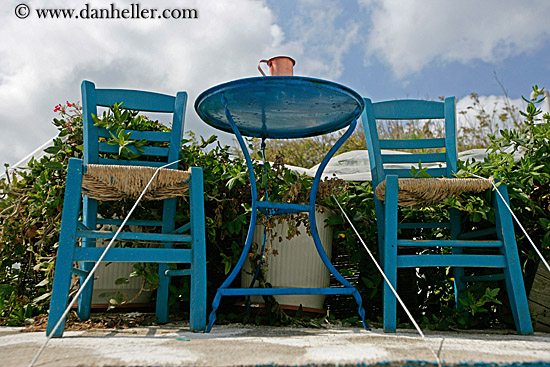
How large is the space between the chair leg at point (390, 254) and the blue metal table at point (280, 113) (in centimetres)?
18

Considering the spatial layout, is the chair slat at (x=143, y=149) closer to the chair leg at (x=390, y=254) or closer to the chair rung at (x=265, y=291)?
the chair rung at (x=265, y=291)

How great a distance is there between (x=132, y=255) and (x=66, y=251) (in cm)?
20

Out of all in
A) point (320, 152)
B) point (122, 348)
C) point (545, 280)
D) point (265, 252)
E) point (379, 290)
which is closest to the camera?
point (122, 348)

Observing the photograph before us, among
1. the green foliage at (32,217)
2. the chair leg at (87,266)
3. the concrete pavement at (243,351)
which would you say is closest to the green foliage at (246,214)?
the green foliage at (32,217)

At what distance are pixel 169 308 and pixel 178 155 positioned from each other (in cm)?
69

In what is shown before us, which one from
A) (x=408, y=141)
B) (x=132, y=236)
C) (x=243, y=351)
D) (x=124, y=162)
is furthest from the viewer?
(x=408, y=141)

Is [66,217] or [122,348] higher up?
[66,217]

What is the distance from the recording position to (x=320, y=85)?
1.69m

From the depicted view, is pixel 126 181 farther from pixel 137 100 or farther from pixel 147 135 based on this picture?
pixel 137 100

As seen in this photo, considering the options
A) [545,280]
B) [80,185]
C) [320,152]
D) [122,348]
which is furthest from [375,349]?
[320,152]

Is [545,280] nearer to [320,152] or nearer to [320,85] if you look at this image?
[320,85]

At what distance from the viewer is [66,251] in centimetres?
149

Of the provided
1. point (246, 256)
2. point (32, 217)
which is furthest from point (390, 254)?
point (32, 217)

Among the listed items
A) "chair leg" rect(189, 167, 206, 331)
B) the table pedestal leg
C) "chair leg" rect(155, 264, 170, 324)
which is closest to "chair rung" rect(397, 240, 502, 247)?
the table pedestal leg
